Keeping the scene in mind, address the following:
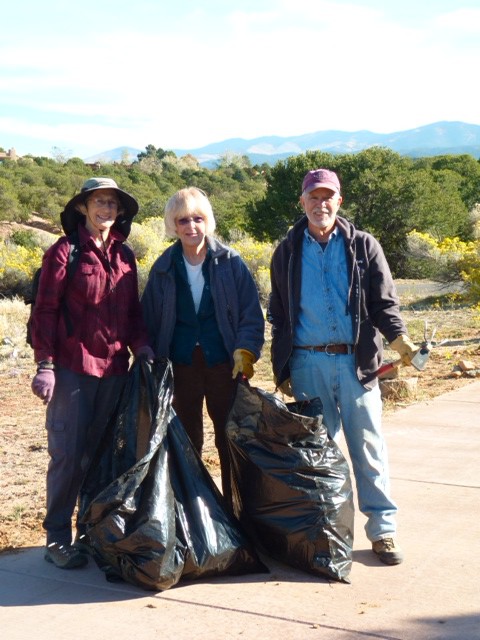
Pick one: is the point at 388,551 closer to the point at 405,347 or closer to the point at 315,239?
the point at 405,347

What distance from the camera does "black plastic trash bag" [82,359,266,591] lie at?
391 centimetres

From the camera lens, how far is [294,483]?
Result: 4109 mm

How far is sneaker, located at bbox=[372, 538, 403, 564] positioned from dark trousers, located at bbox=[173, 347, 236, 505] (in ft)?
2.49

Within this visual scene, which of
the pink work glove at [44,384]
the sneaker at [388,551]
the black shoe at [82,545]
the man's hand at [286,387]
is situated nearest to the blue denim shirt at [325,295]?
the man's hand at [286,387]

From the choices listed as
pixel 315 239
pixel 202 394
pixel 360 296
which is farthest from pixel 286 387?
pixel 315 239

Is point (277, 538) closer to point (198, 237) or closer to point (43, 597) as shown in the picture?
point (43, 597)

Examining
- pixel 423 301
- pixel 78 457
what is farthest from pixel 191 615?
pixel 423 301

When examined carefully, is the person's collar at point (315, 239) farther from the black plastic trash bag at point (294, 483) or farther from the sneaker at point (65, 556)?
the sneaker at point (65, 556)

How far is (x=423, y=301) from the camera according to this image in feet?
59.2

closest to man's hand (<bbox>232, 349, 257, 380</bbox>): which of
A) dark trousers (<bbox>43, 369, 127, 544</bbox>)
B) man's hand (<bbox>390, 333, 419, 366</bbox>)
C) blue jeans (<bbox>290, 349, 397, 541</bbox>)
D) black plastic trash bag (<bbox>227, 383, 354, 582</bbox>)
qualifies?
black plastic trash bag (<bbox>227, 383, 354, 582</bbox>)

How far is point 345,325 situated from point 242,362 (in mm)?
491

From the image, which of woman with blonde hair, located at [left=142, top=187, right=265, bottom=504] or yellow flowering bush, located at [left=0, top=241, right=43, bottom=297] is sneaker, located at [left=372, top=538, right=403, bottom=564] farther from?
yellow flowering bush, located at [left=0, top=241, right=43, bottom=297]

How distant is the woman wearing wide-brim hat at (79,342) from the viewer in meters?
4.27

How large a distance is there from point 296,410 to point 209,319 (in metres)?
0.60
